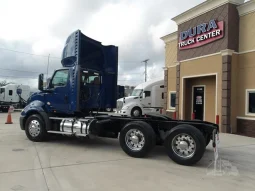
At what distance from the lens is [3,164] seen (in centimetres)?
581

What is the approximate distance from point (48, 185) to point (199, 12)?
42.5ft

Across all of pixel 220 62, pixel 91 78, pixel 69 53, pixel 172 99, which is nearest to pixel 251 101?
pixel 220 62

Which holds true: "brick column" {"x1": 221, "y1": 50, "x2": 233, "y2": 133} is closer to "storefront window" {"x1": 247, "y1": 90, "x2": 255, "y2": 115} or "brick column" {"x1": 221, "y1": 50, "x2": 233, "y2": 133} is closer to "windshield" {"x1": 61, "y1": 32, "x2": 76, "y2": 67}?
"storefront window" {"x1": 247, "y1": 90, "x2": 255, "y2": 115}

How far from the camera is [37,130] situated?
8562mm

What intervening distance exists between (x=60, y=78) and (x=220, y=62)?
8.47m

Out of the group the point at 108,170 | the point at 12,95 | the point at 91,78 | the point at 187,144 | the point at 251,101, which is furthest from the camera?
the point at 12,95

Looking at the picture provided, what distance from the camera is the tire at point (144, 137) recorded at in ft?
21.5

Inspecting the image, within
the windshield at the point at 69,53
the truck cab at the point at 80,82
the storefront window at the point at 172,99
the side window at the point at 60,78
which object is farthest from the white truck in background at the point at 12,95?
the windshield at the point at 69,53

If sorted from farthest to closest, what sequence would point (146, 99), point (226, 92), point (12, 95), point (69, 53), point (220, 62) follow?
1. point (12, 95)
2. point (146, 99)
3. point (220, 62)
4. point (226, 92)
5. point (69, 53)

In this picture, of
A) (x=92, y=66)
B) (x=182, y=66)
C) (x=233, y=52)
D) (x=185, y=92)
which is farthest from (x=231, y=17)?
(x=92, y=66)

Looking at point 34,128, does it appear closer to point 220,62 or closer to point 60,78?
point 60,78

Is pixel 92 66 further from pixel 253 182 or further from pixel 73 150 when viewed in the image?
pixel 253 182

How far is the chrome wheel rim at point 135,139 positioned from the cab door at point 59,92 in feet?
8.83

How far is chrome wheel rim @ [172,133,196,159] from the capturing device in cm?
609
